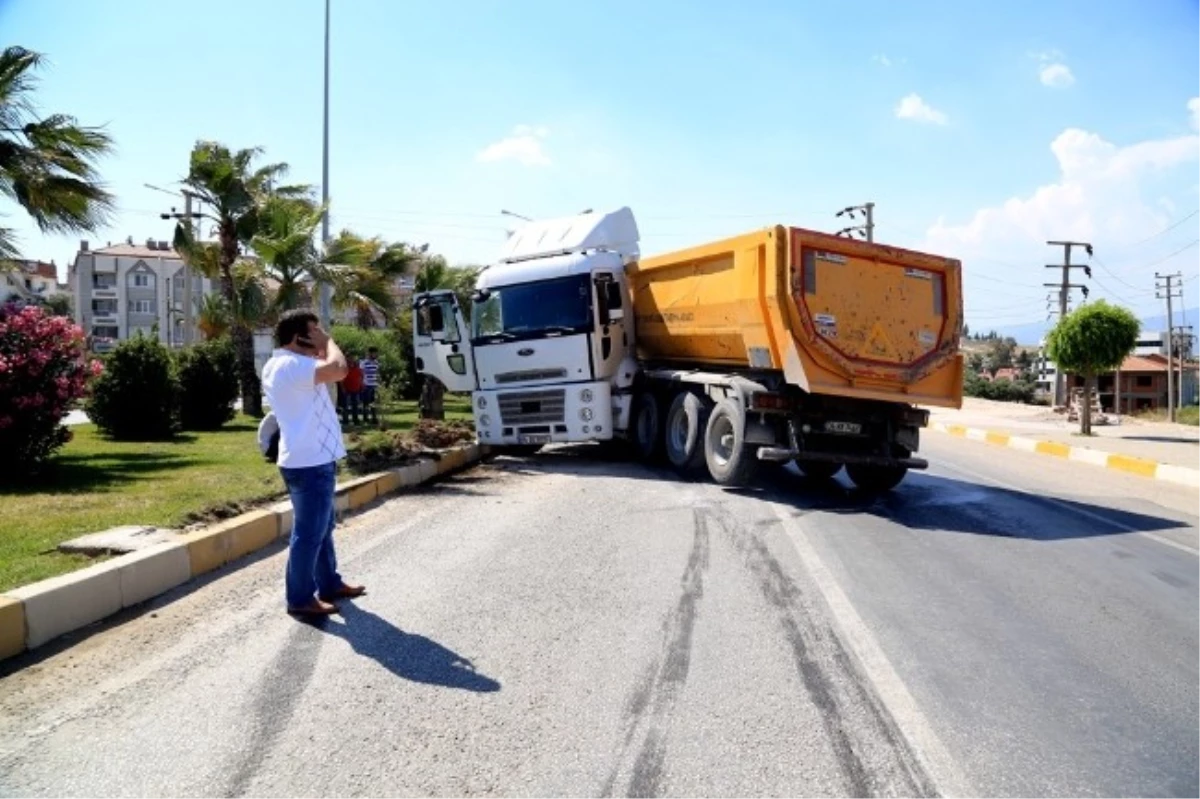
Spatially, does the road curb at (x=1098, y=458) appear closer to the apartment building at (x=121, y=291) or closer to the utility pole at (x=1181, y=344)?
the utility pole at (x=1181, y=344)

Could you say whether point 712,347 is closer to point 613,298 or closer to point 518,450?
point 613,298

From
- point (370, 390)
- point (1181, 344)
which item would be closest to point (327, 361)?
point (370, 390)

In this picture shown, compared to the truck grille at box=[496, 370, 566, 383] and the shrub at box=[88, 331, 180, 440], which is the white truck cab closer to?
the truck grille at box=[496, 370, 566, 383]

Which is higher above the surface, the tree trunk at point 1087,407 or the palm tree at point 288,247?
the palm tree at point 288,247

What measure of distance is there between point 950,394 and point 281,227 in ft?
45.5

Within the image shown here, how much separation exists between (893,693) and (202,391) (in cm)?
1644

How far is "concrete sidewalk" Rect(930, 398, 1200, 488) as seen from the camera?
15523 millimetres

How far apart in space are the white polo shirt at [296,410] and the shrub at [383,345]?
2166 centimetres

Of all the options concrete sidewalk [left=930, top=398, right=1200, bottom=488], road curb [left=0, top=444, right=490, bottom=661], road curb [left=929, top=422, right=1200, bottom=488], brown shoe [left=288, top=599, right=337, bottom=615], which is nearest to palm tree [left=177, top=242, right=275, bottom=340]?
road curb [left=0, top=444, right=490, bottom=661]

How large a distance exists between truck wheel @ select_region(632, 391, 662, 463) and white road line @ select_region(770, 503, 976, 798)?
19.9 feet

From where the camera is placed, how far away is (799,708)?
404 cm

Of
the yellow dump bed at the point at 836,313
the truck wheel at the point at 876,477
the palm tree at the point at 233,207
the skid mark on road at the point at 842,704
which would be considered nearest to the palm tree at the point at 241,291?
the palm tree at the point at 233,207

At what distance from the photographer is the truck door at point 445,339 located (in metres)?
13.6

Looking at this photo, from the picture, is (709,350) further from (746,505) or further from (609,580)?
(609,580)
